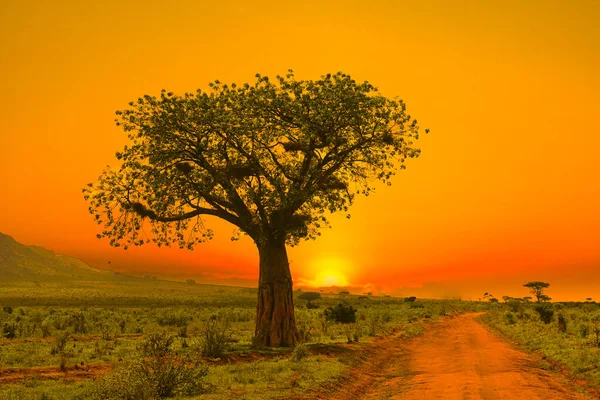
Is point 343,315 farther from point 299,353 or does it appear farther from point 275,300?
point 299,353

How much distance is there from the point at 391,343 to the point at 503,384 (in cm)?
1368

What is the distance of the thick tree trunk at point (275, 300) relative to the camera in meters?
26.7

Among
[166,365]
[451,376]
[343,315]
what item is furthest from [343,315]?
[166,365]

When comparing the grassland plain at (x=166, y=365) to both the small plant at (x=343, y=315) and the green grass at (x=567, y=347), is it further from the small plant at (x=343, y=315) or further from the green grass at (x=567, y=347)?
the small plant at (x=343, y=315)

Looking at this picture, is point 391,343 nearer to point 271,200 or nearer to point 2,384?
point 271,200

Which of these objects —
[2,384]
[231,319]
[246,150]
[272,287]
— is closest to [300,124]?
[246,150]

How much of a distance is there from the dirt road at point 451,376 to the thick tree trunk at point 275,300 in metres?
4.42

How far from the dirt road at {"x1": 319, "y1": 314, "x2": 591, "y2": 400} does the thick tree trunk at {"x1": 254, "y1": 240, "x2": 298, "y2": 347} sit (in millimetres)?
4415

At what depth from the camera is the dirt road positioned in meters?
16.0

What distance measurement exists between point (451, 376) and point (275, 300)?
10.3 m

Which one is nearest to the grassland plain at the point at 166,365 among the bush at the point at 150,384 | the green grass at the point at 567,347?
the bush at the point at 150,384

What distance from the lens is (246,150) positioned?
27453 millimetres

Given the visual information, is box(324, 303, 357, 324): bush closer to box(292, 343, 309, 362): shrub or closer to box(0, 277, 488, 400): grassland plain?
box(0, 277, 488, 400): grassland plain

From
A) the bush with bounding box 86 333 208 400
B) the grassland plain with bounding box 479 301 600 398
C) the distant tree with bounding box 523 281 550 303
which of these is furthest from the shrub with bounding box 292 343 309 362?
the distant tree with bounding box 523 281 550 303
